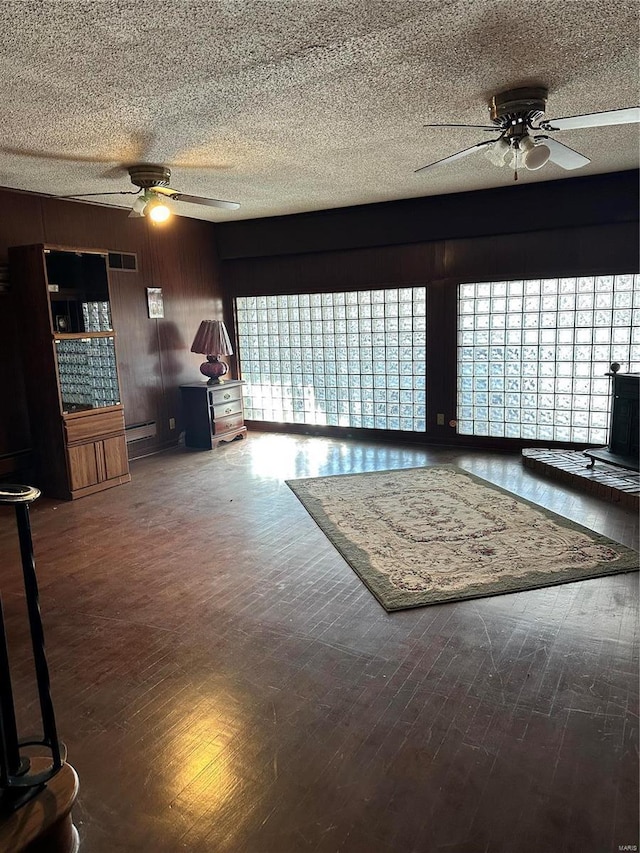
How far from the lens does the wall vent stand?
6324 millimetres

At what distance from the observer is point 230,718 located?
230 centimetres

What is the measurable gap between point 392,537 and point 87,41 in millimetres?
3240

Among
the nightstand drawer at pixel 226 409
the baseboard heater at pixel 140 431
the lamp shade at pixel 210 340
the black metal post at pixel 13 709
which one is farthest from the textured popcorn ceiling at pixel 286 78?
the nightstand drawer at pixel 226 409

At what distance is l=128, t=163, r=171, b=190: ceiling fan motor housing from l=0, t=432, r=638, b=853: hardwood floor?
286 centimetres

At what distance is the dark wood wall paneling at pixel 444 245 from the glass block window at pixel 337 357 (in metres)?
0.19

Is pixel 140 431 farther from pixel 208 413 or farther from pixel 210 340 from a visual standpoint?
pixel 210 340

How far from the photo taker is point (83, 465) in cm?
529

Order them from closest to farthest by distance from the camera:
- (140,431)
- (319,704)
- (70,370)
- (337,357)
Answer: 1. (319,704)
2. (70,370)
3. (140,431)
4. (337,357)

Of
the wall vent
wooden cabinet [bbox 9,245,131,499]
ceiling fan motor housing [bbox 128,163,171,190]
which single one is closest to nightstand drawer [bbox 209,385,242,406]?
wooden cabinet [bbox 9,245,131,499]

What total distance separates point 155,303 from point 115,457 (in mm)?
2144

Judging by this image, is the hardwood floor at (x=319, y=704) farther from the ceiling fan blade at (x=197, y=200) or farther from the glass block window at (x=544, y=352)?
the ceiling fan blade at (x=197, y=200)

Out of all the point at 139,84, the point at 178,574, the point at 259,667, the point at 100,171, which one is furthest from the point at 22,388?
the point at 259,667

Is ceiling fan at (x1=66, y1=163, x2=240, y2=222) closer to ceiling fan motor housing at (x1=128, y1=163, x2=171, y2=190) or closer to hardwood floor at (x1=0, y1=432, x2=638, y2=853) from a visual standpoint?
ceiling fan motor housing at (x1=128, y1=163, x2=171, y2=190)

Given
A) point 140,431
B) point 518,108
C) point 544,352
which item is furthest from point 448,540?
point 140,431
